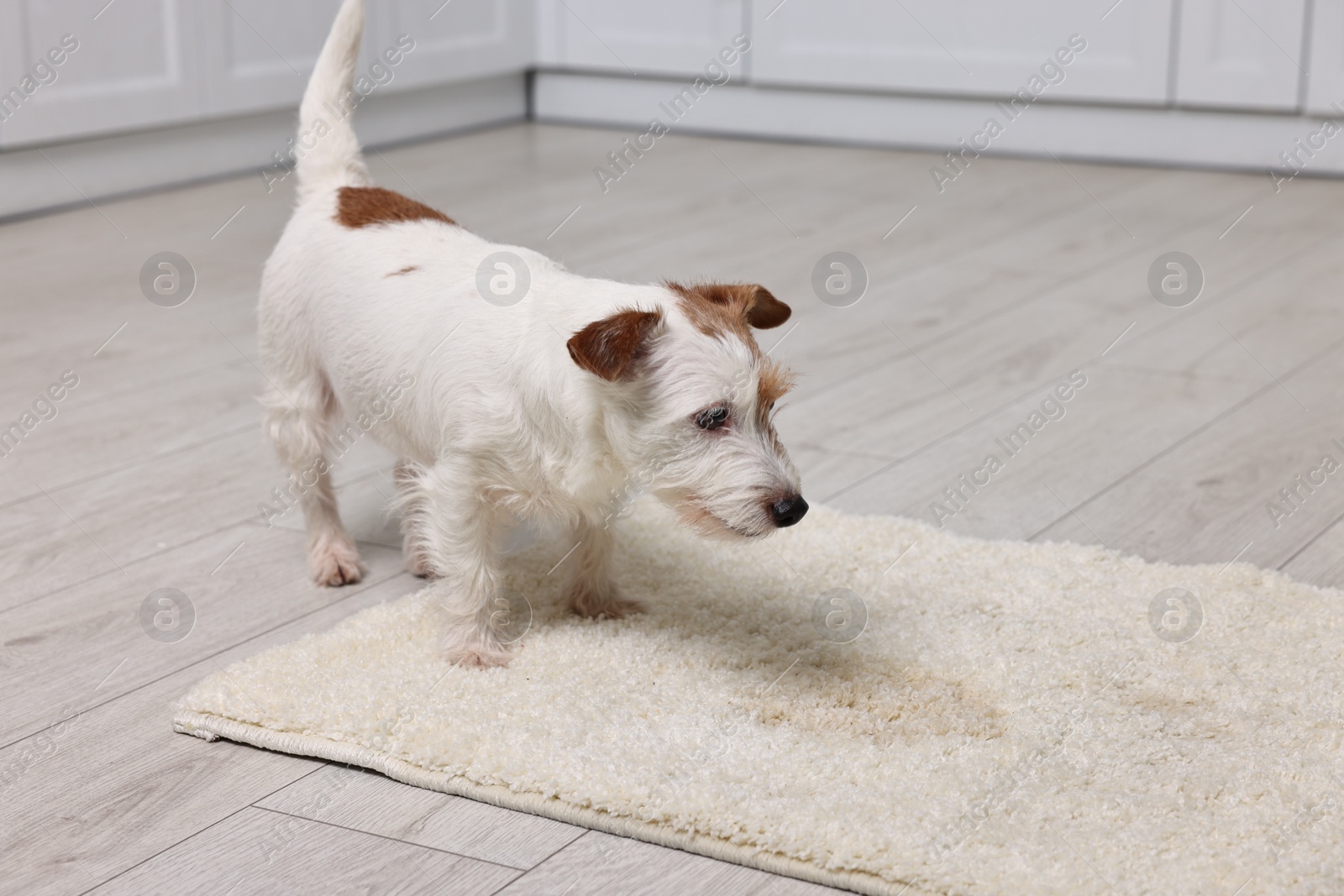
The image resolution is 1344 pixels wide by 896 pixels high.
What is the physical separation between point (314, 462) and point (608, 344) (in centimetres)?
67

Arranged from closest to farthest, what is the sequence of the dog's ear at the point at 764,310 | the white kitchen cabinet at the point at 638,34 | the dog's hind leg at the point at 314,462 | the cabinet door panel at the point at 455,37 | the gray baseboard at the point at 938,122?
the dog's ear at the point at 764,310 → the dog's hind leg at the point at 314,462 → the gray baseboard at the point at 938,122 → the cabinet door panel at the point at 455,37 → the white kitchen cabinet at the point at 638,34

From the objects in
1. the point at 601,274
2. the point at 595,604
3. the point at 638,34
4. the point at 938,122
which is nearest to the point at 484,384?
the point at 595,604

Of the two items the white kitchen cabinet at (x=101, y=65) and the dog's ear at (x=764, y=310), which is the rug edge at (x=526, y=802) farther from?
the white kitchen cabinet at (x=101, y=65)

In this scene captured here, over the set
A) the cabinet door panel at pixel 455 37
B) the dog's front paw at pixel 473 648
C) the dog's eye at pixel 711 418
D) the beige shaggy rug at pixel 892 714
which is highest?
the cabinet door panel at pixel 455 37

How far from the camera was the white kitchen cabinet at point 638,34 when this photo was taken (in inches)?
196

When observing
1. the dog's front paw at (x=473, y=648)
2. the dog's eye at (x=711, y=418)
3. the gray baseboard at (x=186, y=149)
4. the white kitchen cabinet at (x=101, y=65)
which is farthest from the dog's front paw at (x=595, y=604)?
the gray baseboard at (x=186, y=149)

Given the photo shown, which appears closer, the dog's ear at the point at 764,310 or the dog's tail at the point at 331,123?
the dog's ear at the point at 764,310

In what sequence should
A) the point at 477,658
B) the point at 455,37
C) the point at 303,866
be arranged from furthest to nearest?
the point at 455,37 < the point at 477,658 < the point at 303,866

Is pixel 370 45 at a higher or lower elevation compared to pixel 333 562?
higher

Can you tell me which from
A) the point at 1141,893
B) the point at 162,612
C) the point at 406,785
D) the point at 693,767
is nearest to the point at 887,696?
the point at 693,767

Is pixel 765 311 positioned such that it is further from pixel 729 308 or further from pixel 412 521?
pixel 412 521

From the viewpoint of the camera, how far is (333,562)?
6.04 feet

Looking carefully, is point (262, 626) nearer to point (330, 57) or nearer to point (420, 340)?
point (420, 340)

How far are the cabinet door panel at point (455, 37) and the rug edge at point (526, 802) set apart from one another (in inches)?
141
